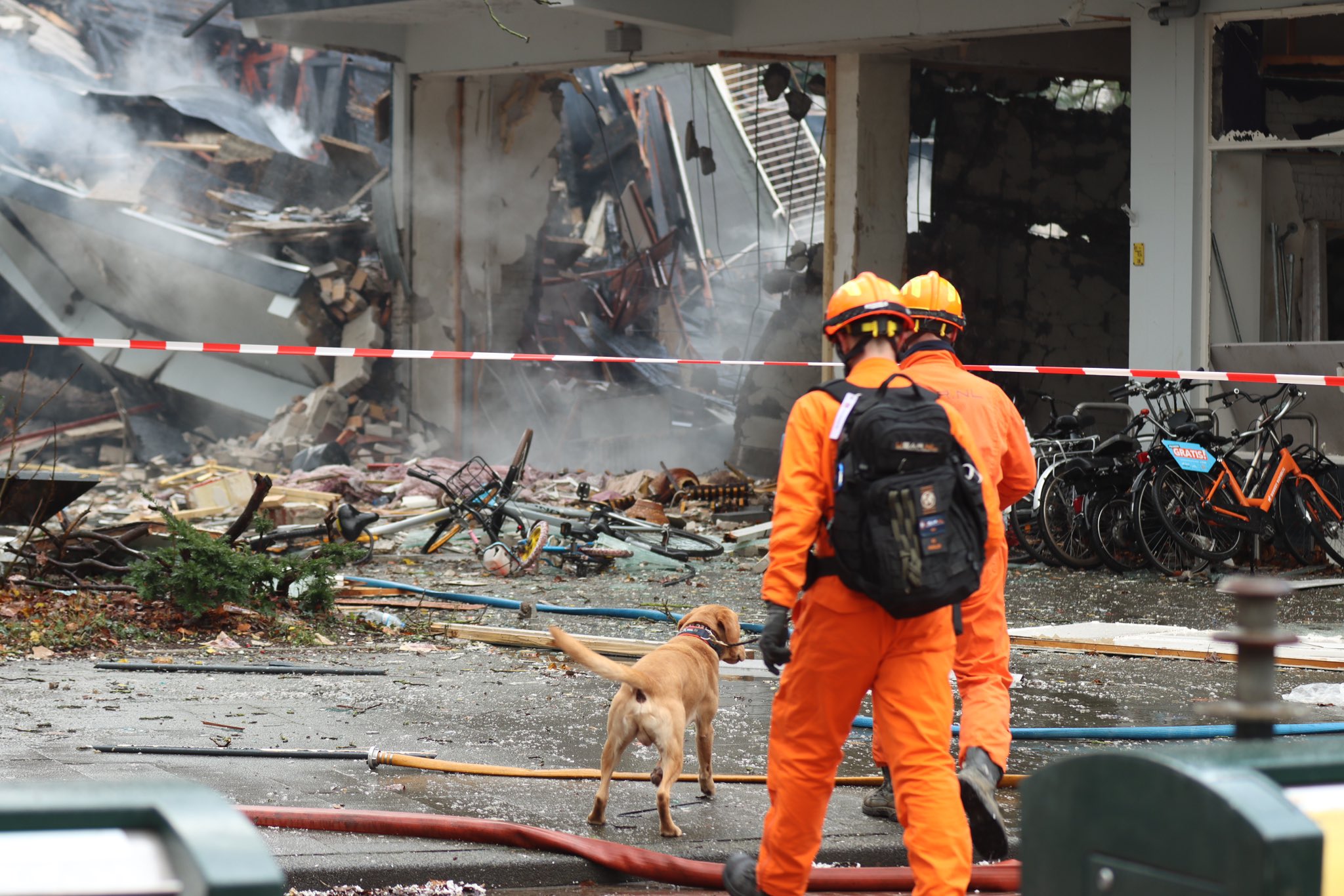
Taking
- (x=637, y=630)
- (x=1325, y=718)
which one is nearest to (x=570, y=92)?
(x=637, y=630)

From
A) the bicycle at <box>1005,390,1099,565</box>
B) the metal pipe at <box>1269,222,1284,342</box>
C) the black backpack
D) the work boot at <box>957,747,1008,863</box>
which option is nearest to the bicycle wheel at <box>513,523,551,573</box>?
the bicycle at <box>1005,390,1099,565</box>

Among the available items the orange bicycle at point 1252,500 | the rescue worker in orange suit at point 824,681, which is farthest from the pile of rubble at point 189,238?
the rescue worker in orange suit at point 824,681

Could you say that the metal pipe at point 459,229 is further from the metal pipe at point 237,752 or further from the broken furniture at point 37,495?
the metal pipe at point 237,752

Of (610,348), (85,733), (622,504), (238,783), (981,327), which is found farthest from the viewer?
(610,348)

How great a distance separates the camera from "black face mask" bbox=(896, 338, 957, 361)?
4.84 meters

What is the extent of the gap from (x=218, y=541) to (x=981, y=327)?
11.3 metres

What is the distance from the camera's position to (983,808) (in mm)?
3898

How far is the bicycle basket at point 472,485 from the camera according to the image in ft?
34.0

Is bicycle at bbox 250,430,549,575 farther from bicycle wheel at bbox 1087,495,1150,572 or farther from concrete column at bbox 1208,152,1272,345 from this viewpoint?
concrete column at bbox 1208,152,1272,345

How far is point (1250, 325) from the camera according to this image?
11391 mm

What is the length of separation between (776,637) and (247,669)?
3.87m

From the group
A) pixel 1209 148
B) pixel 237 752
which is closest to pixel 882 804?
pixel 237 752

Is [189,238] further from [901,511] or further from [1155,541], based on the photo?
[901,511]

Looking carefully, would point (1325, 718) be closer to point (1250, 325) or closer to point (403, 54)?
point (1250, 325)
